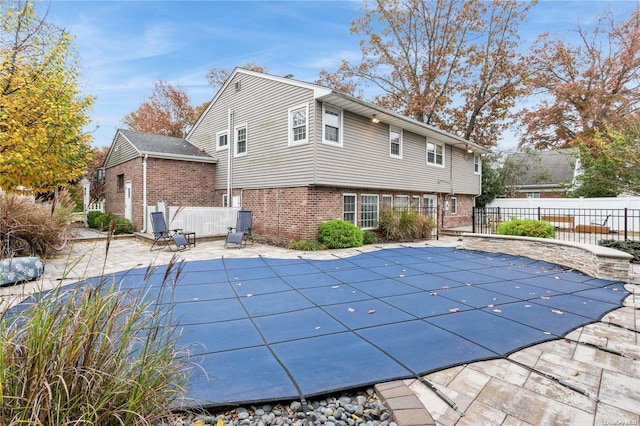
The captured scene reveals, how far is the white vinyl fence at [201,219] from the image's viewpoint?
36.3 ft

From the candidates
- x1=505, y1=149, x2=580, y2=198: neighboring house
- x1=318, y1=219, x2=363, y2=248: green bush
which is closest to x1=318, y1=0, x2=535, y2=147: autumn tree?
x1=505, y1=149, x2=580, y2=198: neighboring house

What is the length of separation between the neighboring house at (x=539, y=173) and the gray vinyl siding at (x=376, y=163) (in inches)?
398

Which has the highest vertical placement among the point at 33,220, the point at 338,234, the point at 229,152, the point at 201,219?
the point at 229,152

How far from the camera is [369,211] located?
12203mm

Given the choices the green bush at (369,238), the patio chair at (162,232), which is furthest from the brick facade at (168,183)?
the green bush at (369,238)

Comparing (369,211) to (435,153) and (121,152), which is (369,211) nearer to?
(435,153)

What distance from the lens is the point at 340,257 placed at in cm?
845

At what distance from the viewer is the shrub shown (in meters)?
9.67

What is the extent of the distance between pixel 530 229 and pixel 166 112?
1052 inches

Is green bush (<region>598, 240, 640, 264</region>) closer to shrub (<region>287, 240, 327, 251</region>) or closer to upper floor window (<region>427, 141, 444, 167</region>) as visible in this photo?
upper floor window (<region>427, 141, 444, 167</region>)

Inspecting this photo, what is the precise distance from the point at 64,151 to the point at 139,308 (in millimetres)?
8983

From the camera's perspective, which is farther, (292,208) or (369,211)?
(369,211)

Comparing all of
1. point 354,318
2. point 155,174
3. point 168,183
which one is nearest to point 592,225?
point 354,318

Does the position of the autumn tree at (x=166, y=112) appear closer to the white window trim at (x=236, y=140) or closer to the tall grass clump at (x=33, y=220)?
the white window trim at (x=236, y=140)
